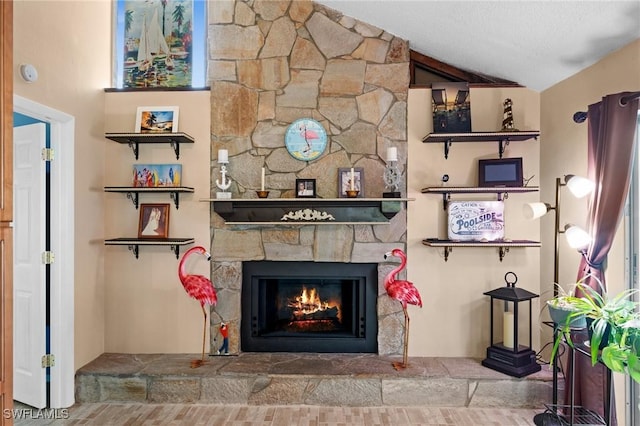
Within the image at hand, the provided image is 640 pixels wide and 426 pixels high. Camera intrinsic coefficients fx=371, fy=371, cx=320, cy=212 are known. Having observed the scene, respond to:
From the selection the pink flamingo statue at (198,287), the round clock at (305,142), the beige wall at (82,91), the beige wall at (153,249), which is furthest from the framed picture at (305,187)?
the beige wall at (82,91)

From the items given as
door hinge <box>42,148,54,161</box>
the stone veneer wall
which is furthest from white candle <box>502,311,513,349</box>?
door hinge <box>42,148,54,161</box>

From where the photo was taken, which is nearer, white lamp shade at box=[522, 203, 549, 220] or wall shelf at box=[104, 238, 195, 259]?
white lamp shade at box=[522, 203, 549, 220]

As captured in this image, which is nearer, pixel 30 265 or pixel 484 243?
pixel 30 265

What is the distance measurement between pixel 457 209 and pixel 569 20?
1.44m

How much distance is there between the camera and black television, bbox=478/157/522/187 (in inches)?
115

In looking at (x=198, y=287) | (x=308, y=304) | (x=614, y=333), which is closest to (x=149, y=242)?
(x=198, y=287)

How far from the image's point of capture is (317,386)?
2.70m

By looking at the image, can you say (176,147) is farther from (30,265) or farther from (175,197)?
(30,265)

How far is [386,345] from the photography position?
3.10m

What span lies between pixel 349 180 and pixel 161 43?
2.07 m

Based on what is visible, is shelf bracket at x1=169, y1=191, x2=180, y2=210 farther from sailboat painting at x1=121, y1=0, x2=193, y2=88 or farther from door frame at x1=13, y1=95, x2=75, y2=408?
sailboat painting at x1=121, y1=0, x2=193, y2=88

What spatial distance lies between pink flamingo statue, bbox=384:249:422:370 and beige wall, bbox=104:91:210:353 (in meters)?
1.54

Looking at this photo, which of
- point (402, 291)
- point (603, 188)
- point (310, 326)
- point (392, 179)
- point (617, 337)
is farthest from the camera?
point (310, 326)

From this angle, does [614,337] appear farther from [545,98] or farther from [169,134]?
[169,134]
